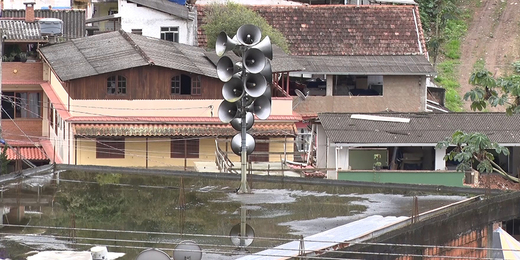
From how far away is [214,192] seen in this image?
30.6m

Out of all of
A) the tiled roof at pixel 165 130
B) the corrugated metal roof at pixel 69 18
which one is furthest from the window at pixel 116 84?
the corrugated metal roof at pixel 69 18

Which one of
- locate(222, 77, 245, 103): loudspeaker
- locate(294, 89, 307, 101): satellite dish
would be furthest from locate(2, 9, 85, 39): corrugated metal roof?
locate(222, 77, 245, 103): loudspeaker

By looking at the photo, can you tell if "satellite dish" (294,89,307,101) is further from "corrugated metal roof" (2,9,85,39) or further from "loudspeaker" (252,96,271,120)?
"loudspeaker" (252,96,271,120)

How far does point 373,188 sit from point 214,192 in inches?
151

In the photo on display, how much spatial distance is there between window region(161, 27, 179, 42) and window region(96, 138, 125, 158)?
38.9 ft

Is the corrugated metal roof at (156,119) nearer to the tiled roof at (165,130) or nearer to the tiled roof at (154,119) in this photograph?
the tiled roof at (154,119)

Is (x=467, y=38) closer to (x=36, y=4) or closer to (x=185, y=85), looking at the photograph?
(x=36, y=4)

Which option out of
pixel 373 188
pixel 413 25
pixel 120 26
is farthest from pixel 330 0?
pixel 373 188

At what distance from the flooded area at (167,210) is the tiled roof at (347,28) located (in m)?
31.4

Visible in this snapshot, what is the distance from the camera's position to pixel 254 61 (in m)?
28.9

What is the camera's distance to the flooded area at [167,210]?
81.7 ft

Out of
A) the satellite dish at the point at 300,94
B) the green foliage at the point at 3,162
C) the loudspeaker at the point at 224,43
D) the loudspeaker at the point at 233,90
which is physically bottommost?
the green foliage at the point at 3,162

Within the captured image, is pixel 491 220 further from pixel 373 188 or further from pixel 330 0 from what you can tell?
pixel 330 0

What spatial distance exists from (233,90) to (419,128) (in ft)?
81.4
